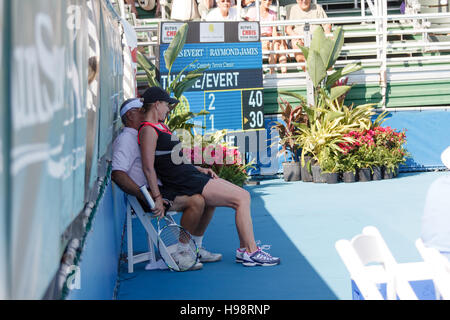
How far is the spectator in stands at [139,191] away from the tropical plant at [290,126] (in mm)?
5830

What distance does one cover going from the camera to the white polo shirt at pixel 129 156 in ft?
17.4

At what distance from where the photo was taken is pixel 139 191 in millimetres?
5160

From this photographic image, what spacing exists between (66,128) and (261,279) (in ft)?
10.2

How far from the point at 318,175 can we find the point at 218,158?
2.14 m

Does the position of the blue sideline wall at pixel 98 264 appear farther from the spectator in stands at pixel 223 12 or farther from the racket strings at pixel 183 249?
the spectator in stands at pixel 223 12

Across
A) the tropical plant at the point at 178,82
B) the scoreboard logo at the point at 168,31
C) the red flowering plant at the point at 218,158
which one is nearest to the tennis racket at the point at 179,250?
the tropical plant at the point at 178,82

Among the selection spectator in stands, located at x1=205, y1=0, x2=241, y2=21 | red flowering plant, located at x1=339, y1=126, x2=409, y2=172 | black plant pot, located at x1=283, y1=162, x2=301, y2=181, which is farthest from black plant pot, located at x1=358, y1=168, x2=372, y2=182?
spectator in stands, located at x1=205, y1=0, x2=241, y2=21

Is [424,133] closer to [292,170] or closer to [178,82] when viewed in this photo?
[292,170]

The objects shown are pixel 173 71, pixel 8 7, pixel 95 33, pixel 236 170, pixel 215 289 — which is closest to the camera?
pixel 8 7

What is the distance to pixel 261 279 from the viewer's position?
5.01 meters
